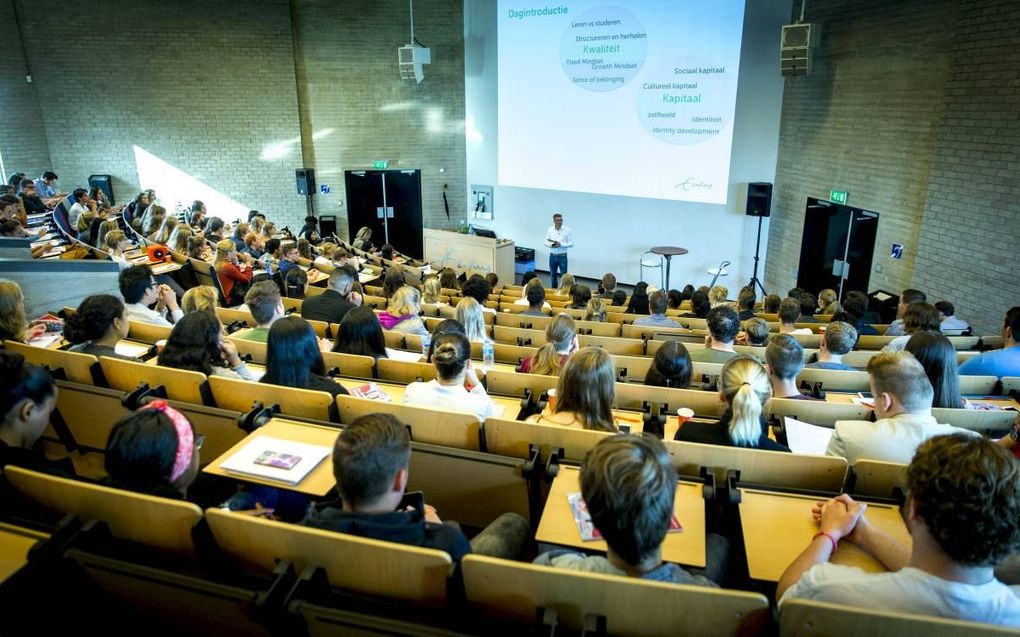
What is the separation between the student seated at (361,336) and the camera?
4.33 meters

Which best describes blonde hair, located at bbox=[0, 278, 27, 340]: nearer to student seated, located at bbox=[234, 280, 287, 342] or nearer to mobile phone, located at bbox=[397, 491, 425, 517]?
student seated, located at bbox=[234, 280, 287, 342]

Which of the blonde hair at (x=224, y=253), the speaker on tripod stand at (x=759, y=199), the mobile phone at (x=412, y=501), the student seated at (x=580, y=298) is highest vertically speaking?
the speaker on tripod stand at (x=759, y=199)

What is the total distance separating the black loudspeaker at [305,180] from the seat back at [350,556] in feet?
38.6

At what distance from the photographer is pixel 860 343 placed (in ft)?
19.4

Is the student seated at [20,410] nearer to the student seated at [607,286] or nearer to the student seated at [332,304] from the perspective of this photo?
the student seated at [332,304]

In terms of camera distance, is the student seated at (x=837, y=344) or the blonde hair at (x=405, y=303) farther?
the blonde hair at (x=405, y=303)

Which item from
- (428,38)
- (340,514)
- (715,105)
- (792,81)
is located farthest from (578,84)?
(340,514)

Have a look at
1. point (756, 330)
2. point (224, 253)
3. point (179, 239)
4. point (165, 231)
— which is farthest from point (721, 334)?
point (165, 231)

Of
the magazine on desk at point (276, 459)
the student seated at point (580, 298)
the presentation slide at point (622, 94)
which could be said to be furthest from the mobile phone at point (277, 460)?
the presentation slide at point (622, 94)

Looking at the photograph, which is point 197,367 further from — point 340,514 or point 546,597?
point 546,597

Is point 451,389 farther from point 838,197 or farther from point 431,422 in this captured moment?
point 838,197

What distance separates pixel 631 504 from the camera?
1.77 meters

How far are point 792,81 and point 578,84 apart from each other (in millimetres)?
3329

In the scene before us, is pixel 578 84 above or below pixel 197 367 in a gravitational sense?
above
